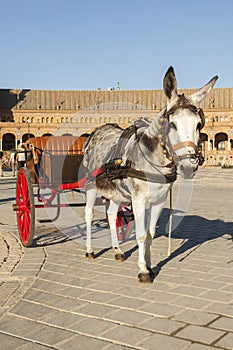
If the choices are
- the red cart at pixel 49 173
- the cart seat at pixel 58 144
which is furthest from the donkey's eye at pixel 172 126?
the cart seat at pixel 58 144

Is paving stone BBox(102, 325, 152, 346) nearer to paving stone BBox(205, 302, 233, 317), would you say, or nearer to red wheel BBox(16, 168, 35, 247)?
paving stone BBox(205, 302, 233, 317)

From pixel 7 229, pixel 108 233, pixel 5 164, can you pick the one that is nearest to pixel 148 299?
pixel 108 233

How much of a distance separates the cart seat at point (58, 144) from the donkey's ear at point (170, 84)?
268 cm

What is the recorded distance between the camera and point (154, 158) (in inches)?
167

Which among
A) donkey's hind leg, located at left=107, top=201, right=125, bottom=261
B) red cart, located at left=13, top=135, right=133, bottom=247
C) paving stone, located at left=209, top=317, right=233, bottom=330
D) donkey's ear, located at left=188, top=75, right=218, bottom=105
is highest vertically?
donkey's ear, located at left=188, top=75, right=218, bottom=105

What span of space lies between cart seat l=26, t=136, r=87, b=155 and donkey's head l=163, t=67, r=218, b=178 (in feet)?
8.77

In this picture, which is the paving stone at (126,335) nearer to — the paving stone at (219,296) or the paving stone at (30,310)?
the paving stone at (30,310)

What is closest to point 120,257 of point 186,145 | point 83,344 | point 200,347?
point 186,145

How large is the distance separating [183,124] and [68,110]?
56106 millimetres

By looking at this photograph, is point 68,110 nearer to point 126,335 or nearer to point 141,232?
point 141,232

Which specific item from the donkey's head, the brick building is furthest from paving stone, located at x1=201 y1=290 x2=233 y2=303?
the brick building

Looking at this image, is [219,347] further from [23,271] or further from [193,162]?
[23,271]

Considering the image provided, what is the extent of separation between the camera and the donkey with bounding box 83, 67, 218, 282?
3717 millimetres

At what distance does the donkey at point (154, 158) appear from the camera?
3.72m
